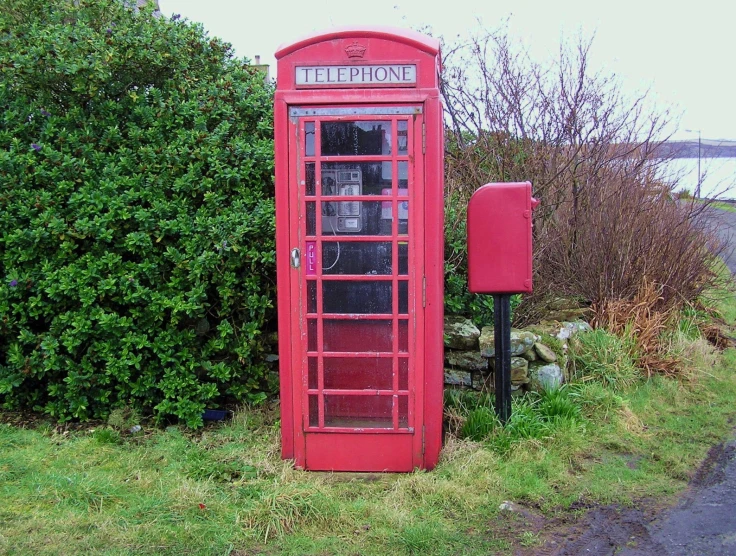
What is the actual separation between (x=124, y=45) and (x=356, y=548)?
4.19m

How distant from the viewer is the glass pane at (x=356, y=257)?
13.9 ft

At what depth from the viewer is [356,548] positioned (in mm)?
3553

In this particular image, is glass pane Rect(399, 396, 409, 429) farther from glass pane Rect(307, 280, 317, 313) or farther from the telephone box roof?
the telephone box roof

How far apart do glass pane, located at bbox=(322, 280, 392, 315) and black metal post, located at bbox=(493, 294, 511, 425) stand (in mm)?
916

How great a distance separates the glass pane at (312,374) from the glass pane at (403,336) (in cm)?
56

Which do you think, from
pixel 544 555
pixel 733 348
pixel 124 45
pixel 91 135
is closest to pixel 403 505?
pixel 544 555

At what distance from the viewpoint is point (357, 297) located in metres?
4.29

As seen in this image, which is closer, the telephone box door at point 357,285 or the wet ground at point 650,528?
the wet ground at point 650,528

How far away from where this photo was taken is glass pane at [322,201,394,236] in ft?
13.8

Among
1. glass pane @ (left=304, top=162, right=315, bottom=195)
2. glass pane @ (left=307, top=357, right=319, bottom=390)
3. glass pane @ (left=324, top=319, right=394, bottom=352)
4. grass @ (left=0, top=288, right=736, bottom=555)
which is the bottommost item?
grass @ (left=0, top=288, right=736, bottom=555)

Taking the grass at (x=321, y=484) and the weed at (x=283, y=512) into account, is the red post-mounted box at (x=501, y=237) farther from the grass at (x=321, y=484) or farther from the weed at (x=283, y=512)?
the weed at (x=283, y=512)

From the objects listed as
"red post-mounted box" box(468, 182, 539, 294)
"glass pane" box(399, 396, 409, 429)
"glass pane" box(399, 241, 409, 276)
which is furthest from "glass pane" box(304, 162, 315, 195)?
"glass pane" box(399, 396, 409, 429)

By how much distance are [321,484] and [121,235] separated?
7.93 feet

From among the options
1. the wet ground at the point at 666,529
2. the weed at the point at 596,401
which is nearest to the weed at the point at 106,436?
the wet ground at the point at 666,529
